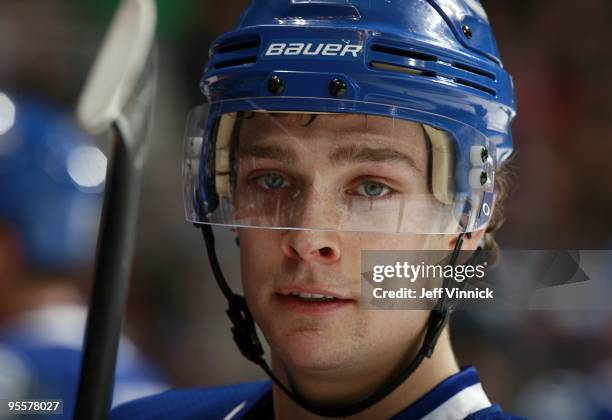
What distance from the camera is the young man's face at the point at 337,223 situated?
1218 mm

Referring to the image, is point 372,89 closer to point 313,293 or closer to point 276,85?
point 276,85

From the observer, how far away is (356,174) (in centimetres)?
124

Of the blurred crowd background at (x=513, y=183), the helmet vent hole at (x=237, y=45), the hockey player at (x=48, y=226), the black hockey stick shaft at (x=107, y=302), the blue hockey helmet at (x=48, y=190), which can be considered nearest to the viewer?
the black hockey stick shaft at (x=107, y=302)

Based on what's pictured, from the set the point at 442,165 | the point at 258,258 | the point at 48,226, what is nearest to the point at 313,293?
the point at 258,258

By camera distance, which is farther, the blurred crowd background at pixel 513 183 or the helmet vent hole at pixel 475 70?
the blurred crowd background at pixel 513 183

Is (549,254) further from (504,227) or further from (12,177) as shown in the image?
(12,177)

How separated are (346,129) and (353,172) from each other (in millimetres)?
55

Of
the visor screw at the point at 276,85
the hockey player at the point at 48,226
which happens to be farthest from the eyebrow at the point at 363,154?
the hockey player at the point at 48,226

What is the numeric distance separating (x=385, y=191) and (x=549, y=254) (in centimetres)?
22

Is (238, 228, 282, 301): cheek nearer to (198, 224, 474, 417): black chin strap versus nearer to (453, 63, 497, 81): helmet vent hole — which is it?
(198, 224, 474, 417): black chin strap

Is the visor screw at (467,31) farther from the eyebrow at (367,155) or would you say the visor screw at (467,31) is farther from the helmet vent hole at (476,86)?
the eyebrow at (367,155)

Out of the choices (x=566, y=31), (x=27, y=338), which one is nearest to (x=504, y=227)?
(x=566, y=31)

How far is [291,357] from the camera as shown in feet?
4.09

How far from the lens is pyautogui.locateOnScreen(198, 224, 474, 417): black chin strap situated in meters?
1.24
